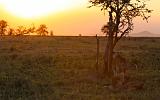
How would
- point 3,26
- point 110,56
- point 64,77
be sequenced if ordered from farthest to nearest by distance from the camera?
point 3,26, point 110,56, point 64,77

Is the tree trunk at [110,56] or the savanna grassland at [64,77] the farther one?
the tree trunk at [110,56]

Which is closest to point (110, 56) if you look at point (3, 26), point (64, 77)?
point (64, 77)

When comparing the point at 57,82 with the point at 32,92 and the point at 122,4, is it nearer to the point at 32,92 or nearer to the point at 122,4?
the point at 32,92

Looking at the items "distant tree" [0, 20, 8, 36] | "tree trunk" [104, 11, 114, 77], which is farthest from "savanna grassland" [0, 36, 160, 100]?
→ "distant tree" [0, 20, 8, 36]

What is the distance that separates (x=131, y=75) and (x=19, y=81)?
29.8ft

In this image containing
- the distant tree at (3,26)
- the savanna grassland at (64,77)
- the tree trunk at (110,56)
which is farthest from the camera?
the distant tree at (3,26)

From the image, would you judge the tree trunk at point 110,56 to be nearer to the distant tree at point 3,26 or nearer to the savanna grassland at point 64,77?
the savanna grassland at point 64,77

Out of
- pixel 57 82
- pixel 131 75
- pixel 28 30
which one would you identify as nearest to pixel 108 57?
pixel 131 75

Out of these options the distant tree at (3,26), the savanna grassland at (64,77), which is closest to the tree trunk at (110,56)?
the savanna grassland at (64,77)

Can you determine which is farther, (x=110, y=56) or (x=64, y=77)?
(x=110, y=56)

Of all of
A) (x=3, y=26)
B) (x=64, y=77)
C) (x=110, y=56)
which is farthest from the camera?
(x=3, y=26)

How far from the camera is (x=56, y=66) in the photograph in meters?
39.8

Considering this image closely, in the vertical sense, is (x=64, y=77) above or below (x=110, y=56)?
below

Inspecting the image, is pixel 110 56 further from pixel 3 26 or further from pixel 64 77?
pixel 3 26
